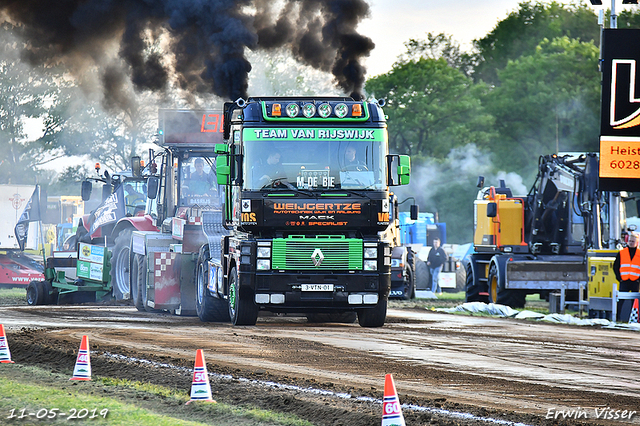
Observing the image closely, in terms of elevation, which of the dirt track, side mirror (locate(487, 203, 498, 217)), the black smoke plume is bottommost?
the dirt track

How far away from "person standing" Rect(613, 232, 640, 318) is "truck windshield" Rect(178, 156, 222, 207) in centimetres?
813

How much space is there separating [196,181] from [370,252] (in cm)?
666

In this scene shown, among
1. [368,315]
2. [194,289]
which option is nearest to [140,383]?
[368,315]

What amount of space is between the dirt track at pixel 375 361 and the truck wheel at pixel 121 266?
15.5ft

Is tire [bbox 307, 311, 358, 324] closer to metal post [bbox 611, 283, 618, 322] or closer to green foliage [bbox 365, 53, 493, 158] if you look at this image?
metal post [bbox 611, 283, 618, 322]

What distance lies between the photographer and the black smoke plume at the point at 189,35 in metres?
22.0

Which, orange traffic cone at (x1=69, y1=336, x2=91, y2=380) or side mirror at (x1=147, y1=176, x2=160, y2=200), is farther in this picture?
side mirror at (x1=147, y1=176, x2=160, y2=200)

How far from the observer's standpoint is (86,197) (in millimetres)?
24219

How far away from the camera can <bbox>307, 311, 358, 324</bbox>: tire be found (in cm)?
1844

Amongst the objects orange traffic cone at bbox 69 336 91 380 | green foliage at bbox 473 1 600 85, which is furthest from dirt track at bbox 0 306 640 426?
green foliage at bbox 473 1 600 85

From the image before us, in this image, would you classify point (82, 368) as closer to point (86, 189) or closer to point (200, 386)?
point (200, 386)

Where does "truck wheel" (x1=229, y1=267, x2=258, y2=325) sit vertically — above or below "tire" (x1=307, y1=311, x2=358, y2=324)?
above

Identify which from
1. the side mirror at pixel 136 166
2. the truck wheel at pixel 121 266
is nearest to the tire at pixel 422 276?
the truck wheel at pixel 121 266

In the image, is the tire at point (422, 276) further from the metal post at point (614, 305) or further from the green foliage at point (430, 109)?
the green foliage at point (430, 109)
